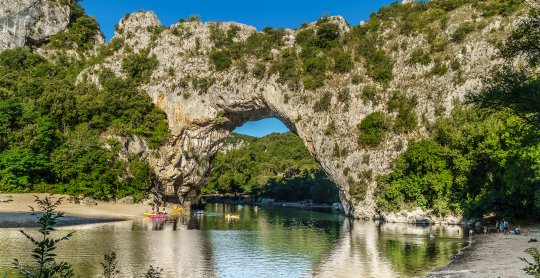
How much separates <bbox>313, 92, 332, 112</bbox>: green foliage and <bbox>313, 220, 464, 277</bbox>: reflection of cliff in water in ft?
76.6

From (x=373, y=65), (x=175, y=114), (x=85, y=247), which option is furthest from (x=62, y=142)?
(x=373, y=65)

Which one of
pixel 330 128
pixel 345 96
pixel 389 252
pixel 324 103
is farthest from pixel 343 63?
pixel 389 252

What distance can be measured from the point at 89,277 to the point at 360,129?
151 feet

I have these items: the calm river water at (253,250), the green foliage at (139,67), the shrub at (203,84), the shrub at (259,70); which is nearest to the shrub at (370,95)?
the shrub at (259,70)

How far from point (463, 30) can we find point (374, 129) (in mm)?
18639

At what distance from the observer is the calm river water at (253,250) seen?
23.0 meters

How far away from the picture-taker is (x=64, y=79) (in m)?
69.6

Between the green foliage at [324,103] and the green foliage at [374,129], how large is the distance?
6.04m

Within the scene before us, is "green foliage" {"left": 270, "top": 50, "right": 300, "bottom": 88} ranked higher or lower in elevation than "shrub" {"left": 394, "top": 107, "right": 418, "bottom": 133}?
higher

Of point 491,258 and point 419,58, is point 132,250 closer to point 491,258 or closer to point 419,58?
point 491,258

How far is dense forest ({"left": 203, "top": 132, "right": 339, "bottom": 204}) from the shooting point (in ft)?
320

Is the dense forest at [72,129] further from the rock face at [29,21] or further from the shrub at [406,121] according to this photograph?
the shrub at [406,121]

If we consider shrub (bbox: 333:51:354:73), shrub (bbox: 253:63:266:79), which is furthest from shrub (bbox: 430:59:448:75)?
shrub (bbox: 253:63:266:79)

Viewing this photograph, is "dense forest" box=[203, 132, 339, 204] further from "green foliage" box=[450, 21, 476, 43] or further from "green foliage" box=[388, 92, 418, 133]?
"green foliage" box=[450, 21, 476, 43]
